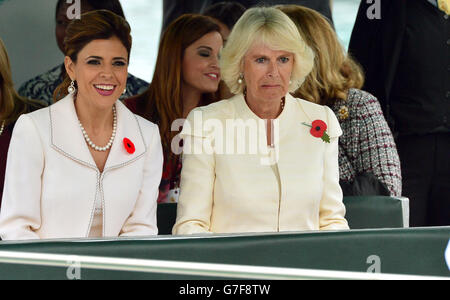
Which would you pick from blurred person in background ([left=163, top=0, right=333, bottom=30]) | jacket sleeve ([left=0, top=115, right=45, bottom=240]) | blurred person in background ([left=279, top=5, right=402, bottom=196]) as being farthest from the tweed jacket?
jacket sleeve ([left=0, top=115, right=45, bottom=240])

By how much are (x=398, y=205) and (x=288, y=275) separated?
4.19ft

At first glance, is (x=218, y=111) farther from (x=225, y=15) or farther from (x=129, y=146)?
(x=225, y=15)

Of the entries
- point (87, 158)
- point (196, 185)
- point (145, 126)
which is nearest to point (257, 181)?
point (196, 185)

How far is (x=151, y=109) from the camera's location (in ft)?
11.3

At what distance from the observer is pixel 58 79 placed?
3.47 m

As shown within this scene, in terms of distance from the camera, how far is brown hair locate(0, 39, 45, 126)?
3.31m

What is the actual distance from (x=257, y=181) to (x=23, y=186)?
847 mm

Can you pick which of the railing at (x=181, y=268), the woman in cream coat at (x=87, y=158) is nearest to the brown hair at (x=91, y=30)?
the woman in cream coat at (x=87, y=158)

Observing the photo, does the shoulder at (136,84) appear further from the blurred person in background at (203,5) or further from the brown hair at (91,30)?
the brown hair at (91,30)

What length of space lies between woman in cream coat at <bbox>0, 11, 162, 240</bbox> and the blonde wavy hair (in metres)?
0.39

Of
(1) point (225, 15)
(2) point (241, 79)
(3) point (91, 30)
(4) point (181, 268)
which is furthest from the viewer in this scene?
(1) point (225, 15)

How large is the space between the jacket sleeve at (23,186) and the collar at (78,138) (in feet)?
0.26

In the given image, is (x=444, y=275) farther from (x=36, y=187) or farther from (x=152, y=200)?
(x=36, y=187)

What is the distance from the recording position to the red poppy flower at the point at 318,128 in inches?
119
